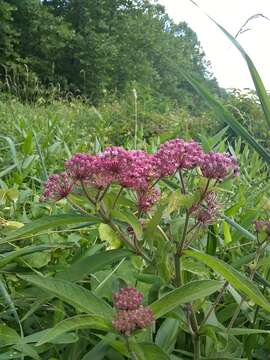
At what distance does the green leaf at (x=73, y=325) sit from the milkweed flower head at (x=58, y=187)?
22cm

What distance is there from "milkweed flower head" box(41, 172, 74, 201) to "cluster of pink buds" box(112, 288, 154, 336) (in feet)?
0.72

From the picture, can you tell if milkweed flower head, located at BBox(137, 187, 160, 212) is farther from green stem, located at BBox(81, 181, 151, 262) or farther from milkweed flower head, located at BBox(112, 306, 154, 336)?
milkweed flower head, located at BBox(112, 306, 154, 336)

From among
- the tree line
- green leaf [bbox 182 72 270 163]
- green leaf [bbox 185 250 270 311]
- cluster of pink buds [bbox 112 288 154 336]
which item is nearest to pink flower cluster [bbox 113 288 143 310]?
cluster of pink buds [bbox 112 288 154 336]

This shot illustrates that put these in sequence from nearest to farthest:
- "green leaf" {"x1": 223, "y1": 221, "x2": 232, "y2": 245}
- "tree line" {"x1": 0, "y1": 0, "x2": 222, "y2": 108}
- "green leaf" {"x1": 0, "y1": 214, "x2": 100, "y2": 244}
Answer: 1. "green leaf" {"x1": 0, "y1": 214, "x2": 100, "y2": 244}
2. "green leaf" {"x1": 223, "y1": 221, "x2": 232, "y2": 245}
3. "tree line" {"x1": 0, "y1": 0, "x2": 222, "y2": 108}

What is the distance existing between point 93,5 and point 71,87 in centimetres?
811

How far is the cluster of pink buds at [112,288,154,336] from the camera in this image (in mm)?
602

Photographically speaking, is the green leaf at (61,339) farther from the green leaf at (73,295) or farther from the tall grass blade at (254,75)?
the tall grass blade at (254,75)

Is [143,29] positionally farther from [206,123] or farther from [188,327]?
[188,327]

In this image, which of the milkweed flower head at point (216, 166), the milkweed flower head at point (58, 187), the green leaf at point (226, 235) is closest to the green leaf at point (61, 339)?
the milkweed flower head at point (58, 187)

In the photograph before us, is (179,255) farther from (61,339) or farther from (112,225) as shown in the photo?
(61,339)

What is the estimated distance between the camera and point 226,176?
802 mm

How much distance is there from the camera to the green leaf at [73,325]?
1.97 ft

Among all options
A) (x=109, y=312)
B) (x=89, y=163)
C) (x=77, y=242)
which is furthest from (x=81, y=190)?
(x=77, y=242)

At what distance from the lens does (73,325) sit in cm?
61
